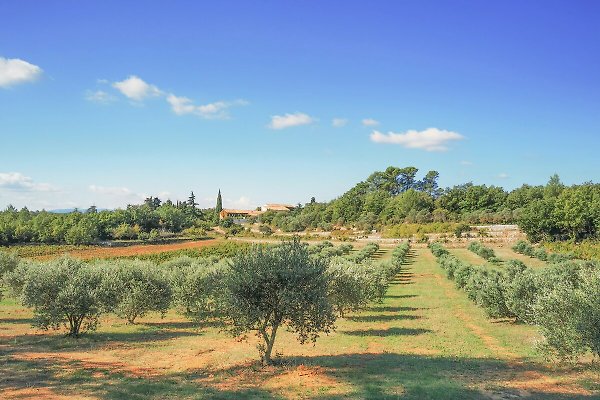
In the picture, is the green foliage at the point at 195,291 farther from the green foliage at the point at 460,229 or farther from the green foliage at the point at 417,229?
the green foliage at the point at 417,229

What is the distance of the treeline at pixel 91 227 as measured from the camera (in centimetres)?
13575

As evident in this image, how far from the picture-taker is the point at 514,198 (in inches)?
6457

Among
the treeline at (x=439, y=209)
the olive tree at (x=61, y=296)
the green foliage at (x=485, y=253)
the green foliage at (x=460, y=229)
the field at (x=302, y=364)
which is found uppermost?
the treeline at (x=439, y=209)

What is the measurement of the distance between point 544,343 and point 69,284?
Result: 32.4m

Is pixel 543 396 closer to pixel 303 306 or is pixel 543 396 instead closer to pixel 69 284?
pixel 303 306

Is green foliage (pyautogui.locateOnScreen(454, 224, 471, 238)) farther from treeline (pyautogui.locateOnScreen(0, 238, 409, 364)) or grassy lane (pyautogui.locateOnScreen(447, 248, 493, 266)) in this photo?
treeline (pyautogui.locateOnScreen(0, 238, 409, 364))

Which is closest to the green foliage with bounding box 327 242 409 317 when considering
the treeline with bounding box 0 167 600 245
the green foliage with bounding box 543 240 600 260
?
the green foliage with bounding box 543 240 600 260

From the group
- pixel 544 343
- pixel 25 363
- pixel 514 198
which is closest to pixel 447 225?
pixel 514 198

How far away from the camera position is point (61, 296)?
31672mm

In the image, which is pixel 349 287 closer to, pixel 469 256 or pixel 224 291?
pixel 224 291

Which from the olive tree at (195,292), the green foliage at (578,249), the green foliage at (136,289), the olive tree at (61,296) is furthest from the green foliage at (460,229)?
the olive tree at (61,296)

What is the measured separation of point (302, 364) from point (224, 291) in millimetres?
6632

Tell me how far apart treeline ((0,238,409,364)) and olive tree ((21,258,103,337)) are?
7cm

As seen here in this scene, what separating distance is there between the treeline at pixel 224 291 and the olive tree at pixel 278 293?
0.05m
